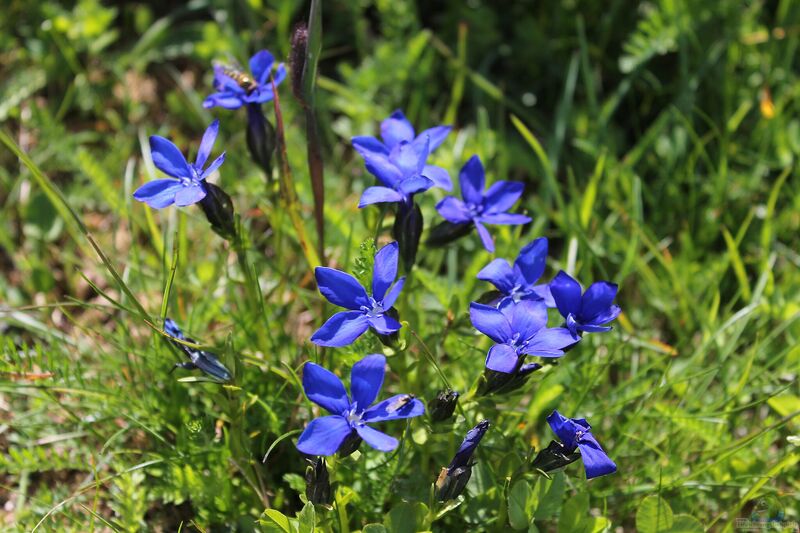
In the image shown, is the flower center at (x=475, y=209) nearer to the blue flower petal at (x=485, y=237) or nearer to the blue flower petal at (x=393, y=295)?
the blue flower petal at (x=485, y=237)

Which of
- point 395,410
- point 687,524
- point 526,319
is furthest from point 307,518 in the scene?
point 687,524

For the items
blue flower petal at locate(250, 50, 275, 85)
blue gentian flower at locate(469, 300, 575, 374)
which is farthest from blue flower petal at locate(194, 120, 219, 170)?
blue gentian flower at locate(469, 300, 575, 374)

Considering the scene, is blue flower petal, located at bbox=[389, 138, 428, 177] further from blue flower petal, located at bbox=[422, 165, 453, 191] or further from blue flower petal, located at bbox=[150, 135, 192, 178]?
blue flower petal, located at bbox=[150, 135, 192, 178]

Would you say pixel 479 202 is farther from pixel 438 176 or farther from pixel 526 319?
pixel 526 319

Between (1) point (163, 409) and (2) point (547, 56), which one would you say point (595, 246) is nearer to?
(2) point (547, 56)

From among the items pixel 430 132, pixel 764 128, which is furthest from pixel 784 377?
pixel 430 132

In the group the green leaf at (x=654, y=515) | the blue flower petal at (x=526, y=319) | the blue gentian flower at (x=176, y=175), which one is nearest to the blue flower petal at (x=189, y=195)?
the blue gentian flower at (x=176, y=175)

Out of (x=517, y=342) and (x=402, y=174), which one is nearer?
(x=517, y=342)

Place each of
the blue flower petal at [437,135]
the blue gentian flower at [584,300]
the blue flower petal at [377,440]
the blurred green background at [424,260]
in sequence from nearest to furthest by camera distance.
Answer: the blue flower petal at [377,440] → the blue gentian flower at [584,300] → the blurred green background at [424,260] → the blue flower petal at [437,135]
